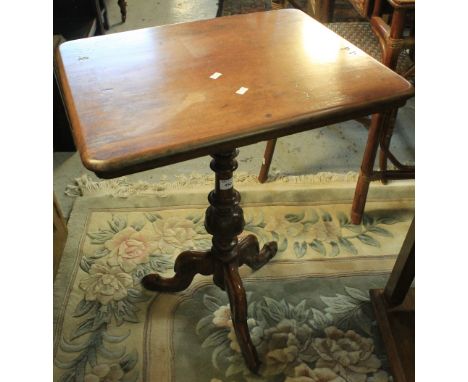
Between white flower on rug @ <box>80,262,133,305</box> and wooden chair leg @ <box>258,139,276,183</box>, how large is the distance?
65 cm

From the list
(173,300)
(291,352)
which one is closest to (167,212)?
(173,300)

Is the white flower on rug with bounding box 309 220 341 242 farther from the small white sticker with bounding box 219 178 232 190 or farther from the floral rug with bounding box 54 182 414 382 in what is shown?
the small white sticker with bounding box 219 178 232 190

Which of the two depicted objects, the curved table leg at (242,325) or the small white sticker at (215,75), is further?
the curved table leg at (242,325)

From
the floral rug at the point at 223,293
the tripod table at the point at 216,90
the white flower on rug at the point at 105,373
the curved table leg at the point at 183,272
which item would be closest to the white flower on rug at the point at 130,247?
the floral rug at the point at 223,293

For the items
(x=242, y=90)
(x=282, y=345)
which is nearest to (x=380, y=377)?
(x=282, y=345)

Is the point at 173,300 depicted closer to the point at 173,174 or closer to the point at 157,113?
the point at 173,174

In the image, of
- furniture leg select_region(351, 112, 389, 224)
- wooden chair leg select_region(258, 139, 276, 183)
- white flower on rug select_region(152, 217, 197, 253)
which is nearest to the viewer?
furniture leg select_region(351, 112, 389, 224)

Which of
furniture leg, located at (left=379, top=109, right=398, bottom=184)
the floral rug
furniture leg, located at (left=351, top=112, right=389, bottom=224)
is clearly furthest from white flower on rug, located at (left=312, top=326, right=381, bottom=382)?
furniture leg, located at (left=379, top=109, right=398, bottom=184)

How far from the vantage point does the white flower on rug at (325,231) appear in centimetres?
148

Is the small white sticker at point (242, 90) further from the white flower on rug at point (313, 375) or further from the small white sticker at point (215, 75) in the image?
the white flower on rug at point (313, 375)

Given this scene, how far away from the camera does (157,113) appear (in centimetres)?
71

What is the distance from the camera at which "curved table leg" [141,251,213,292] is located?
4.00 ft

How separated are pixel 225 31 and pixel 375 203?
934 mm

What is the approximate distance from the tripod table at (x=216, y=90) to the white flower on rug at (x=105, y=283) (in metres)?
0.41
